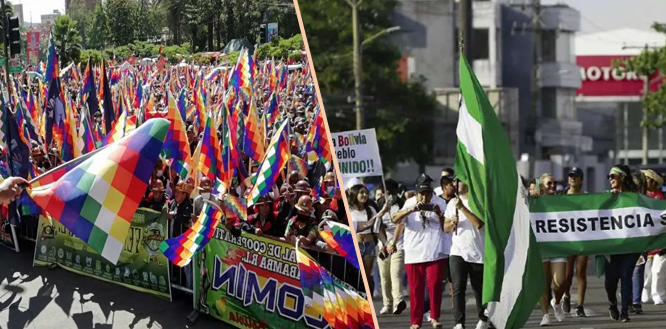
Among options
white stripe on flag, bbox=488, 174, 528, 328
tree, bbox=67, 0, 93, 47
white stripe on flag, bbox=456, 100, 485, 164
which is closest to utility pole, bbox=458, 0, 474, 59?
white stripe on flag, bbox=456, 100, 485, 164

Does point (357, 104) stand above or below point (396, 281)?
above

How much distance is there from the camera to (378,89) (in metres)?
15.6

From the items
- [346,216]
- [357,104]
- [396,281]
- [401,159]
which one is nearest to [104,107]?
[346,216]

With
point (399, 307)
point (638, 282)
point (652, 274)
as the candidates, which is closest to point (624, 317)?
point (638, 282)

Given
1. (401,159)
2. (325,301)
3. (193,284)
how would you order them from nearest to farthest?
(325,301) < (193,284) < (401,159)

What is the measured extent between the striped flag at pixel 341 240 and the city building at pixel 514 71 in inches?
447

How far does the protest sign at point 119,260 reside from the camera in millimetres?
4254

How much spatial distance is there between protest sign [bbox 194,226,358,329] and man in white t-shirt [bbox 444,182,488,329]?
2.19 m

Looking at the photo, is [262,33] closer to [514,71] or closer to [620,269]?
[620,269]

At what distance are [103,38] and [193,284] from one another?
46.9 inches

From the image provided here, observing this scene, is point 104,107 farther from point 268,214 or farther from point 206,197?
point 268,214

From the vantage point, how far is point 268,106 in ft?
16.0

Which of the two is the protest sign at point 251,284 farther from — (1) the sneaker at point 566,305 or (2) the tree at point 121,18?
(1) the sneaker at point 566,305

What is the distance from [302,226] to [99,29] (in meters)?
1.14
